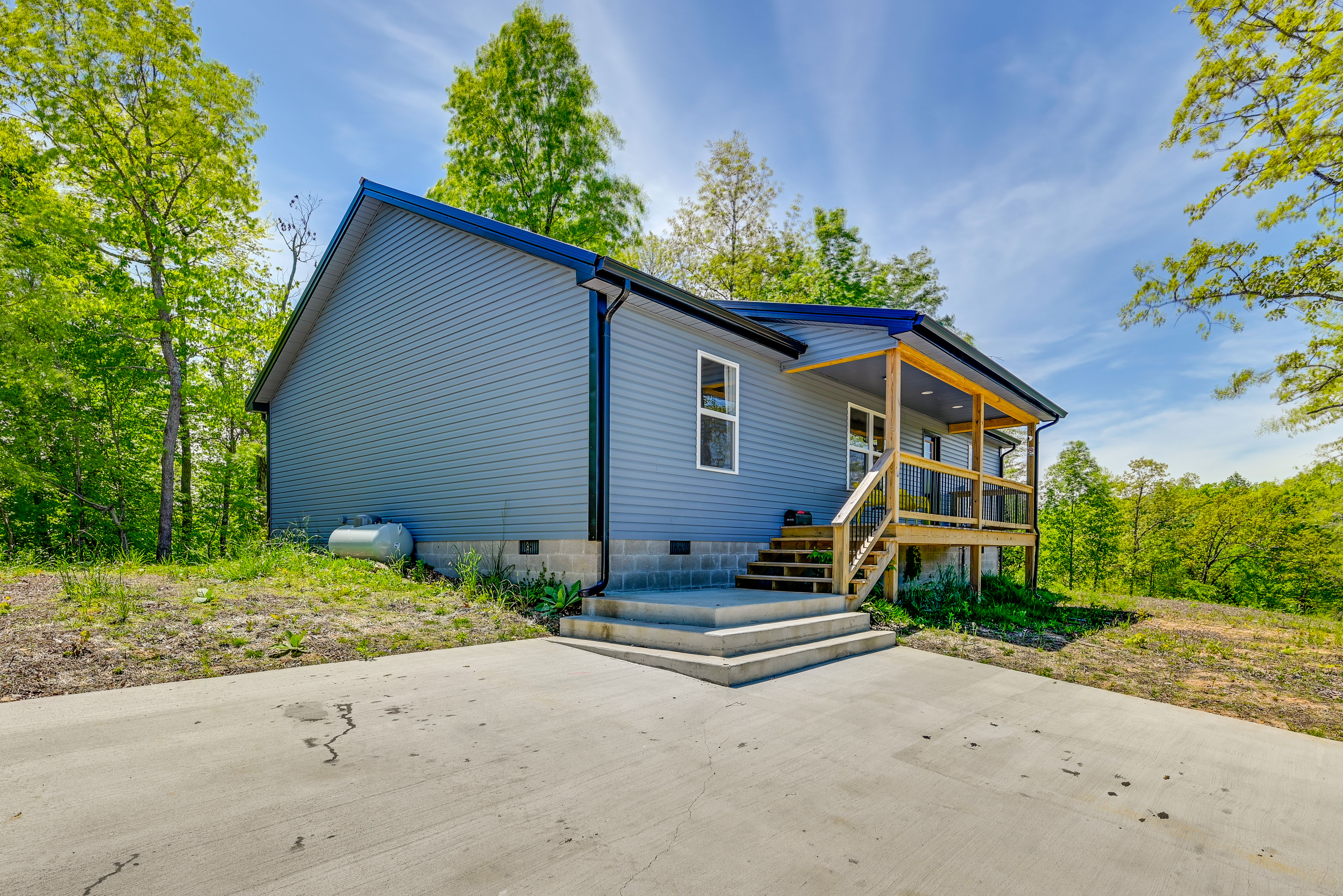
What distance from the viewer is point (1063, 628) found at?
8.36m

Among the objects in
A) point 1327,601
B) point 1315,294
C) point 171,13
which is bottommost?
point 1327,601

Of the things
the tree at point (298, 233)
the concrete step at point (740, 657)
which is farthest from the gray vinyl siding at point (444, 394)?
the tree at point (298, 233)

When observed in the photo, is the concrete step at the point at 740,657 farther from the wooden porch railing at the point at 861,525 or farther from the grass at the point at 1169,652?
the grass at the point at 1169,652

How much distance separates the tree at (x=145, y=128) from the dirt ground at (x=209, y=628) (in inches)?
277

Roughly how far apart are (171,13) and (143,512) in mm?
11029

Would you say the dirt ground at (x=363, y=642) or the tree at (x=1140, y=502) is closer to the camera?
the dirt ground at (x=363, y=642)

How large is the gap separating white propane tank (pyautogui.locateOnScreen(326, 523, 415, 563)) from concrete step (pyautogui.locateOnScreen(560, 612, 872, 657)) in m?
4.03

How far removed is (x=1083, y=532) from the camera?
26062mm

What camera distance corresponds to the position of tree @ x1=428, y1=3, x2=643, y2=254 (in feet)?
59.7

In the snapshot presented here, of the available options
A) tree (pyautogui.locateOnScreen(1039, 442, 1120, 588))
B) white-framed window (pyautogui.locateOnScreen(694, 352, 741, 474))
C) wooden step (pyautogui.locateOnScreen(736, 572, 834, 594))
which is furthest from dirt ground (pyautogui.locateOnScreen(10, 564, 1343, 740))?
tree (pyautogui.locateOnScreen(1039, 442, 1120, 588))

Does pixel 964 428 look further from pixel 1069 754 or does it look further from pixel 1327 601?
pixel 1327 601

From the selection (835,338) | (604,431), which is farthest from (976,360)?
(604,431)

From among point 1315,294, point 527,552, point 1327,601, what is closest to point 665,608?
point 527,552

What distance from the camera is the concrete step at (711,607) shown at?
18.6ft
